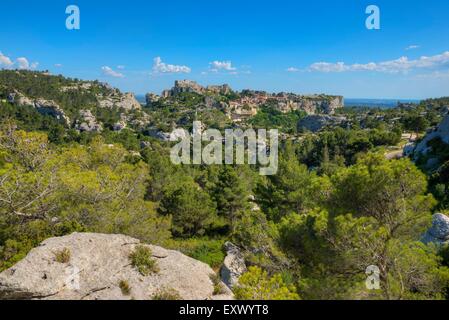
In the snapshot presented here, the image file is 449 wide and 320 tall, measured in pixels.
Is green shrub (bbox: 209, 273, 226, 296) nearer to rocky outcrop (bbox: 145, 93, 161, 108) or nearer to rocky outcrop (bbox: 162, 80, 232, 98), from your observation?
rocky outcrop (bbox: 145, 93, 161, 108)

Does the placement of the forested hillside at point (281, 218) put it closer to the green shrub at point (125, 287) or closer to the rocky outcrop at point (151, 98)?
the green shrub at point (125, 287)

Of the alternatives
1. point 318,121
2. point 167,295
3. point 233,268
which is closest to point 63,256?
point 167,295

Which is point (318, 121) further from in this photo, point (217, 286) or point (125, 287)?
point (125, 287)

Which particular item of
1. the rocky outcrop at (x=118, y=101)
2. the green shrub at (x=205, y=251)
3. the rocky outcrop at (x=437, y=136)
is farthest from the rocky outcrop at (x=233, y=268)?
the rocky outcrop at (x=118, y=101)

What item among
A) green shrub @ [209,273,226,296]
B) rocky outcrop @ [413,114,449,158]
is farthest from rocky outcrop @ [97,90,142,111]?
green shrub @ [209,273,226,296]

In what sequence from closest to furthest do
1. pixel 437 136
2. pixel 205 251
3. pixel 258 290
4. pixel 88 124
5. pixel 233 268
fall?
pixel 258 290 → pixel 233 268 → pixel 205 251 → pixel 437 136 → pixel 88 124
